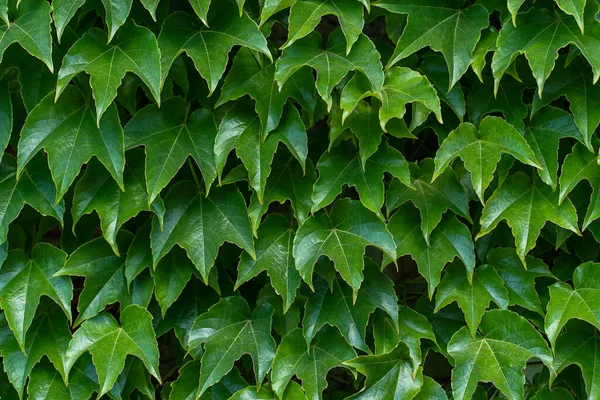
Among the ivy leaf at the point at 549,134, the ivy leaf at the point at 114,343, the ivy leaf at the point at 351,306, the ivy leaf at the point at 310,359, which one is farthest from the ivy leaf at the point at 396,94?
the ivy leaf at the point at 114,343

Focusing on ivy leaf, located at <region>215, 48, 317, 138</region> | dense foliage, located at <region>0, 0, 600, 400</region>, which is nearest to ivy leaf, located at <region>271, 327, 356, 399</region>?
dense foliage, located at <region>0, 0, 600, 400</region>

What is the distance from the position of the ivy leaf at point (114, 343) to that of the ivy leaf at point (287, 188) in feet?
0.99

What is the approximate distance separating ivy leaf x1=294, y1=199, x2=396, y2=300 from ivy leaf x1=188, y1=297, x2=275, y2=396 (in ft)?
0.62

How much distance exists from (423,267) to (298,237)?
0.25 meters

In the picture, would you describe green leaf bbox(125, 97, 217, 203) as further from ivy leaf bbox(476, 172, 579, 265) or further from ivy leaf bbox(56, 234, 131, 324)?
ivy leaf bbox(476, 172, 579, 265)

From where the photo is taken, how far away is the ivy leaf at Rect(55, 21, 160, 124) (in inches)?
49.1

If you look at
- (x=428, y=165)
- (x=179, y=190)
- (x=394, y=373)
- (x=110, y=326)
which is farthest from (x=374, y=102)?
(x=110, y=326)

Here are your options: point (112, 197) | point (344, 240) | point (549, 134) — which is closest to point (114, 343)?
point (112, 197)

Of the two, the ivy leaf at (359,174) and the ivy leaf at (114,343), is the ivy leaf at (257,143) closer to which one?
the ivy leaf at (359,174)

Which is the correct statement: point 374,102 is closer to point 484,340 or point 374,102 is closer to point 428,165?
point 428,165

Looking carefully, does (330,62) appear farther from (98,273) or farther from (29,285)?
(29,285)

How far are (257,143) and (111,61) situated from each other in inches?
12.0

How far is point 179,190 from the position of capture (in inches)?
55.7

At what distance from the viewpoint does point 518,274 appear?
142 centimetres
